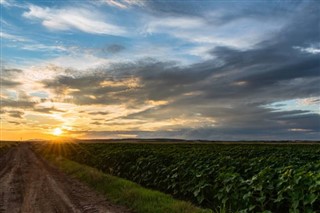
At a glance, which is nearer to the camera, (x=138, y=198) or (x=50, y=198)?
(x=138, y=198)

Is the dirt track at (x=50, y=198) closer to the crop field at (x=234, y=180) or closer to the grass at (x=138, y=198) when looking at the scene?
the grass at (x=138, y=198)

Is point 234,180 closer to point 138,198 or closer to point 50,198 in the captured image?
point 138,198

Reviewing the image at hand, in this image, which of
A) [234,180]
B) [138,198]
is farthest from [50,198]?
[234,180]

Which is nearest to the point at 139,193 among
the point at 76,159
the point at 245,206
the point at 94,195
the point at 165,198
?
the point at 165,198

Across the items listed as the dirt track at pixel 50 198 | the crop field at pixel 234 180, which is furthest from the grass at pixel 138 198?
the crop field at pixel 234 180

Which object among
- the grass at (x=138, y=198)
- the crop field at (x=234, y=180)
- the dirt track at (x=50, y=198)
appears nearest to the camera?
the crop field at (x=234, y=180)

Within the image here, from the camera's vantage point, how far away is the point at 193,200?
17.5m

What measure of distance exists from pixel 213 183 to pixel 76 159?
3282 centimetres

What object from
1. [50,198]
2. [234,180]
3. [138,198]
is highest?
[234,180]

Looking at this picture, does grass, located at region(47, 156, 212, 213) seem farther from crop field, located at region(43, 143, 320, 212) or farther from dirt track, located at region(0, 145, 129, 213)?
crop field, located at region(43, 143, 320, 212)

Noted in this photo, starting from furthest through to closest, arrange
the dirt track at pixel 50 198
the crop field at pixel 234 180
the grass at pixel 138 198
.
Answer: the dirt track at pixel 50 198 < the grass at pixel 138 198 < the crop field at pixel 234 180

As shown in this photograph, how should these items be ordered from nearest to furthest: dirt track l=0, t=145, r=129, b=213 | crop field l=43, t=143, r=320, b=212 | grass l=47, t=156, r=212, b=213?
crop field l=43, t=143, r=320, b=212 < grass l=47, t=156, r=212, b=213 < dirt track l=0, t=145, r=129, b=213

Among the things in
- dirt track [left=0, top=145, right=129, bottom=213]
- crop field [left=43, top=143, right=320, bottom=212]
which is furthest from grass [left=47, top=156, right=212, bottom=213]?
crop field [left=43, top=143, right=320, bottom=212]

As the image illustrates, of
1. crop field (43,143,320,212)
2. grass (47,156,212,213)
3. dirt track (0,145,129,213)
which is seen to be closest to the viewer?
crop field (43,143,320,212)
